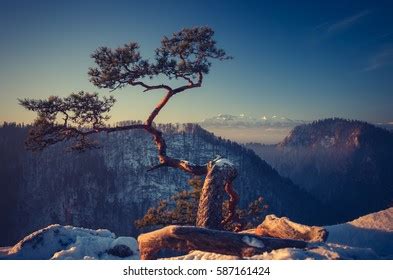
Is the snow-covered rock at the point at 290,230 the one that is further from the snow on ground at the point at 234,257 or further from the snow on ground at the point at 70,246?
the snow on ground at the point at 70,246

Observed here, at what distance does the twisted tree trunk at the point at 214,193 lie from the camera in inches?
431

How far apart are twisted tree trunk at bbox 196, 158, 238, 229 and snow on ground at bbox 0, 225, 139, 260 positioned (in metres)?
2.51

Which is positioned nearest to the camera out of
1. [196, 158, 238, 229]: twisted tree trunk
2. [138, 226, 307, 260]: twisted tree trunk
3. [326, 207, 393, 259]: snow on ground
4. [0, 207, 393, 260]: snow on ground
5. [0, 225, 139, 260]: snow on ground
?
[0, 207, 393, 260]: snow on ground

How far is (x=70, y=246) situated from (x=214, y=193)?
16.0 ft

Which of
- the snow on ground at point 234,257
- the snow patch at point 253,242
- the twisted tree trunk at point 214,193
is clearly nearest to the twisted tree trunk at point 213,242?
the snow patch at point 253,242

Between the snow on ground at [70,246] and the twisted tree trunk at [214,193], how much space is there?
2.51 m

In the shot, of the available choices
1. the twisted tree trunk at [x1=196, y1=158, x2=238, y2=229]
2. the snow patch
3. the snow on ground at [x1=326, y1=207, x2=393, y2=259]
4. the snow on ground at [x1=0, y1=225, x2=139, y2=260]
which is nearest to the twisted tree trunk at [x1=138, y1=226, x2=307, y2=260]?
the snow patch

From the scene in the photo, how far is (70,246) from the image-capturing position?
405 inches

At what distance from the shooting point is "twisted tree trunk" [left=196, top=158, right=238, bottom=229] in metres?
10.9

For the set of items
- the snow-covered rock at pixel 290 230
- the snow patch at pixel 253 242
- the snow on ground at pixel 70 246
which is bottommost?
the snow on ground at pixel 70 246

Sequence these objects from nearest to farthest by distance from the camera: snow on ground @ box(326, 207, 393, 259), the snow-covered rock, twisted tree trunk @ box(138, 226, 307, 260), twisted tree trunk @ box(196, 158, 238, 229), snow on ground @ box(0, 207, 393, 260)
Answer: snow on ground @ box(0, 207, 393, 260) → twisted tree trunk @ box(138, 226, 307, 260) → snow on ground @ box(326, 207, 393, 259) → the snow-covered rock → twisted tree trunk @ box(196, 158, 238, 229)

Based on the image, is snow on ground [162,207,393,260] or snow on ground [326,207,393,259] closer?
snow on ground [162,207,393,260]

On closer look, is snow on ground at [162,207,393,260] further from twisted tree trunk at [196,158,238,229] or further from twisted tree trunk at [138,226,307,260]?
twisted tree trunk at [196,158,238,229]
